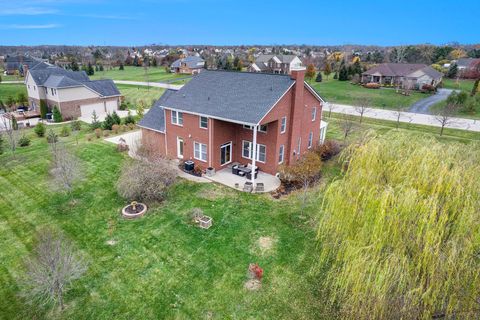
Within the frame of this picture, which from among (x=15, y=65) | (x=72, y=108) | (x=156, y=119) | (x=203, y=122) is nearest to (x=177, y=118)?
(x=203, y=122)

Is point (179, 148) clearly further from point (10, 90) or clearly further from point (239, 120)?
point (10, 90)

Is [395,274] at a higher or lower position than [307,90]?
lower

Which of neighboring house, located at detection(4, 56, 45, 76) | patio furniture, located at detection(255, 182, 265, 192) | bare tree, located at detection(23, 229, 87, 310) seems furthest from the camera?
neighboring house, located at detection(4, 56, 45, 76)

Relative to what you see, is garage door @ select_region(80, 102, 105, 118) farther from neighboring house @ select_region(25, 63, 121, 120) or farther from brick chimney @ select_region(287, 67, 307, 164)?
A: brick chimney @ select_region(287, 67, 307, 164)

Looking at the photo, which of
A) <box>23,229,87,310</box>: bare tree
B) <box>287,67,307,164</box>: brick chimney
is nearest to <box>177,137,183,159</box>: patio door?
<box>287,67,307,164</box>: brick chimney

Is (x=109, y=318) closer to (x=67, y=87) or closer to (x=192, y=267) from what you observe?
(x=192, y=267)

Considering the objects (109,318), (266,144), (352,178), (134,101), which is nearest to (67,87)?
(134,101)
